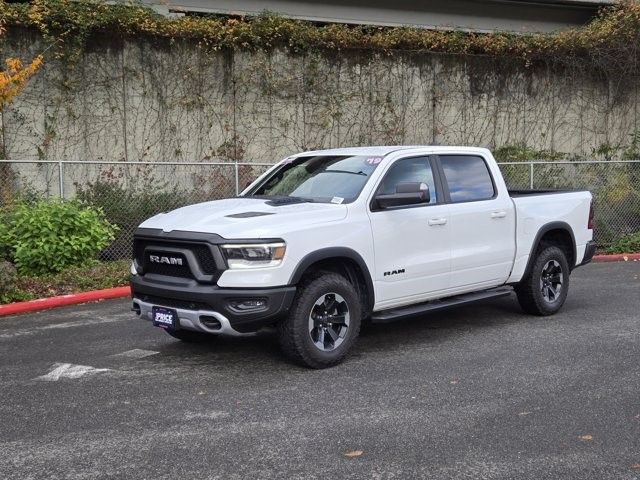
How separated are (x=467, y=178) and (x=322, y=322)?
243cm

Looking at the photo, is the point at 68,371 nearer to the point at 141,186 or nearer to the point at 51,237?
the point at 51,237

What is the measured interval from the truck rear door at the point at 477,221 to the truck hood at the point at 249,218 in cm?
145

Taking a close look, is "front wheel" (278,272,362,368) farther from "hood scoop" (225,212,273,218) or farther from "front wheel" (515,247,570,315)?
"front wheel" (515,247,570,315)

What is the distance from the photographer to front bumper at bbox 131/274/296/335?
561 cm

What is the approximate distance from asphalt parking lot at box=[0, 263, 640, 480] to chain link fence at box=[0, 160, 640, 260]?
3.98m

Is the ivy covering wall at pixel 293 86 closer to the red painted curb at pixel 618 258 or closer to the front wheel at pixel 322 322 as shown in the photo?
the red painted curb at pixel 618 258

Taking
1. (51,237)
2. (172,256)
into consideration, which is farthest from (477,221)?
(51,237)

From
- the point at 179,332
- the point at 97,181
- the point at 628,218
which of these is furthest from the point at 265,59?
the point at 179,332

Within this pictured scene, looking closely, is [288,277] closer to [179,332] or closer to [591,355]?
[179,332]

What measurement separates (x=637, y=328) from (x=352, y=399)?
3708 millimetres

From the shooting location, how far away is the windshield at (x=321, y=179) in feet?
21.7

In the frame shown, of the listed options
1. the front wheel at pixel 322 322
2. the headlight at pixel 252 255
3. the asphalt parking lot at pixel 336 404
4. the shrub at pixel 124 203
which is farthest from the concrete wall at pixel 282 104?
the front wheel at pixel 322 322

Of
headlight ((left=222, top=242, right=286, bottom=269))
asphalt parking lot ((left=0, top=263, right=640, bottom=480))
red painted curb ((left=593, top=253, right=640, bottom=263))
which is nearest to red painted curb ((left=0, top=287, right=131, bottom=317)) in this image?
asphalt parking lot ((left=0, top=263, right=640, bottom=480))

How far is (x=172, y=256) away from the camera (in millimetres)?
5973
